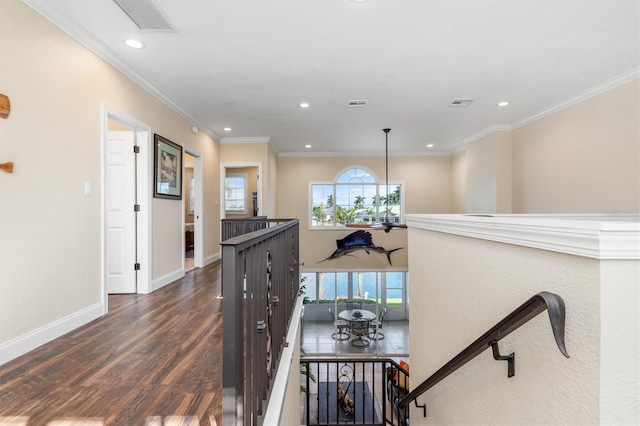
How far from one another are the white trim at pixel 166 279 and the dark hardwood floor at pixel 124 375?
0.95m

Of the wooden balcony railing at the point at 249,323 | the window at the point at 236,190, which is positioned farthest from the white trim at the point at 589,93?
the window at the point at 236,190

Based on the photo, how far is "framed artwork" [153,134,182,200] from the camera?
399 centimetres

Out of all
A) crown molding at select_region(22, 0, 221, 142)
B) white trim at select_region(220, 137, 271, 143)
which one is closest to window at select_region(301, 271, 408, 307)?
white trim at select_region(220, 137, 271, 143)

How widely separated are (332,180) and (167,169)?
4.98 metres

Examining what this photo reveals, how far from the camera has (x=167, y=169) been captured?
427cm

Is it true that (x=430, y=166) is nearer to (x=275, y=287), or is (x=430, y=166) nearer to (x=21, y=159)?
(x=275, y=287)

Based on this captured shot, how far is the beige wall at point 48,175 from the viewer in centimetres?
209

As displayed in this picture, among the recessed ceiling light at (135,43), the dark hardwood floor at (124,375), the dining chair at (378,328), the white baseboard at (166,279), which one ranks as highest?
the recessed ceiling light at (135,43)

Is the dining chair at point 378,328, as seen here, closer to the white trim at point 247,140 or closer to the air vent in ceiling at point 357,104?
the white trim at point 247,140

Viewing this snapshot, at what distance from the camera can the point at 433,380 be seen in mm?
1729

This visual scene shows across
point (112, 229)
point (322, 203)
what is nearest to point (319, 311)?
point (322, 203)

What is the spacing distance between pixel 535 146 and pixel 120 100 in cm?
612

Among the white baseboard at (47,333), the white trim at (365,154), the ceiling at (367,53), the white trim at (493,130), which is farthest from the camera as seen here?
the white trim at (365,154)

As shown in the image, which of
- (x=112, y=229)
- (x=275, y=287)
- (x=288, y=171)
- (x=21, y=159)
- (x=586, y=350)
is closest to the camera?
(x=586, y=350)
